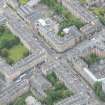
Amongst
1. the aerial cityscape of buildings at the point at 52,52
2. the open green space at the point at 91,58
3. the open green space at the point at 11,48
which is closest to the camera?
the aerial cityscape of buildings at the point at 52,52

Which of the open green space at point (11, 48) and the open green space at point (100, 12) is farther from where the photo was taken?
the open green space at point (100, 12)

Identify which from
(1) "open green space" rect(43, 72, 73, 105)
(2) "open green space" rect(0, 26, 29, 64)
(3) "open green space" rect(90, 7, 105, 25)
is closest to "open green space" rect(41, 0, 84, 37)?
(3) "open green space" rect(90, 7, 105, 25)

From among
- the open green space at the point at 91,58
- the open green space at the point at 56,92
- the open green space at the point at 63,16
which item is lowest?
the open green space at the point at 91,58

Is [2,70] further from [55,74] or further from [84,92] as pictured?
[84,92]

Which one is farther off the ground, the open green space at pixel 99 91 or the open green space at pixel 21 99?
the open green space at pixel 21 99

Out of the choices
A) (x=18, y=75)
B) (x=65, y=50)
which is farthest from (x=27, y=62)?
(x=65, y=50)

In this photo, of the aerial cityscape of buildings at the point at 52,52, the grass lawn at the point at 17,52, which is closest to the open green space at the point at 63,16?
the aerial cityscape of buildings at the point at 52,52

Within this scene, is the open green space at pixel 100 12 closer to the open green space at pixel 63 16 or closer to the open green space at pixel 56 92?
the open green space at pixel 63 16

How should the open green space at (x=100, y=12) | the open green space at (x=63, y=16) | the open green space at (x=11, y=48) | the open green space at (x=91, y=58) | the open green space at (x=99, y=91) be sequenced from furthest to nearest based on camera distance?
the open green space at (x=100, y=12) < the open green space at (x=63, y=16) < the open green space at (x=11, y=48) < the open green space at (x=91, y=58) < the open green space at (x=99, y=91)

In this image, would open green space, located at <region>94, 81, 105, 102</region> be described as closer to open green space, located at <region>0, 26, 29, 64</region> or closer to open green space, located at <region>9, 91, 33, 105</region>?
open green space, located at <region>9, 91, 33, 105</region>
